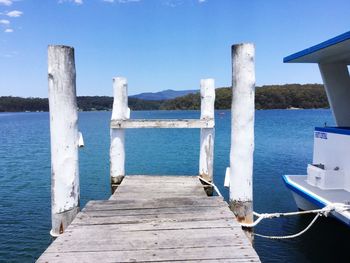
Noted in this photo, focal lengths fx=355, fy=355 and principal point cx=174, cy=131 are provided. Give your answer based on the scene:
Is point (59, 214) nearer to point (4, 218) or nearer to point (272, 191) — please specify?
point (4, 218)

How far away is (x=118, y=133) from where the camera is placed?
7828 millimetres

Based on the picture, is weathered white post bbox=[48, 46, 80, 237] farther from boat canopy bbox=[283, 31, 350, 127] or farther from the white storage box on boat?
boat canopy bbox=[283, 31, 350, 127]

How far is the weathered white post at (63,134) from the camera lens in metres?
4.11

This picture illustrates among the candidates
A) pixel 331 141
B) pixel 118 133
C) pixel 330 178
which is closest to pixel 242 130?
pixel 118 133

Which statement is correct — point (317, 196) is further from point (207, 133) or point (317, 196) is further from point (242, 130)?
point (242, 130)

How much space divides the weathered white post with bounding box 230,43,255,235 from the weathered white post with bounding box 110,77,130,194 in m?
3.66

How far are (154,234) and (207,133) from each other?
175 inches

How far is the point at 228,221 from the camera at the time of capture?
4.23 m

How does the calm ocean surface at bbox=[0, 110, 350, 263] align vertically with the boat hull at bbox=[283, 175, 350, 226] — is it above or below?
below

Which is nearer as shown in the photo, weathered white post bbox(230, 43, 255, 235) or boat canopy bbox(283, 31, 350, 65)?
weathered white post bbox(230, 43, 255, 235)

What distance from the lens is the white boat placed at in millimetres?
7477

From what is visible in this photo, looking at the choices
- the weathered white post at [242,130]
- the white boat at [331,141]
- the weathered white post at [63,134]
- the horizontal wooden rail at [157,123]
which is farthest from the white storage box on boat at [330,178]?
the weathered white post at [63,134]

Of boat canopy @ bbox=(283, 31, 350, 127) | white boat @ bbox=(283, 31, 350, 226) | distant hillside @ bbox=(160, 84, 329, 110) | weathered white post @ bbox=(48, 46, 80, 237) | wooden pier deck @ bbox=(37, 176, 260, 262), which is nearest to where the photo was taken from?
wooden pier deck @ bbox=(37, 176, 260, 262)

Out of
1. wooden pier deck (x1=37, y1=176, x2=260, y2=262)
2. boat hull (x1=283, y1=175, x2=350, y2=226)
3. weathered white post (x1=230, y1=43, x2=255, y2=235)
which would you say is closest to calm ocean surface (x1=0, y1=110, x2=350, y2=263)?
Result: boat hull (x1=283, y1=175, x2=350, y2=226)
